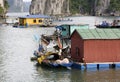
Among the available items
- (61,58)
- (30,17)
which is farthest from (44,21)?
(61,58)

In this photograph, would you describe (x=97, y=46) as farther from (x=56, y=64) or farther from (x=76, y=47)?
(x=56, y=64)

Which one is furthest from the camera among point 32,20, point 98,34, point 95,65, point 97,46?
point 32,20

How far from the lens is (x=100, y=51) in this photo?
34781mm

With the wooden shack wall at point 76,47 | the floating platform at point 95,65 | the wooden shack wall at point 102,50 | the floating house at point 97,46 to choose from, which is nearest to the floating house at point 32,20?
the wooden shack wall at point 76,47

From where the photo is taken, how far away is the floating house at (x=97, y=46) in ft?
113

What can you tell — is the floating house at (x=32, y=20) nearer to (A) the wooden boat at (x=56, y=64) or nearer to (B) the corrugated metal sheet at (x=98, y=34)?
(A) the wooden boat at (x=56, y=64)

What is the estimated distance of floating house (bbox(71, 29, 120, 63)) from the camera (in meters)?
34.6

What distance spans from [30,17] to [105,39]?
68864 millimetres

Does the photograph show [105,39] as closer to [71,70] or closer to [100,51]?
[100,51]

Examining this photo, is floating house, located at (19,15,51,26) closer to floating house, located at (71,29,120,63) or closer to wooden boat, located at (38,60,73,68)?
wooden boat, located at (38,60,73,68)

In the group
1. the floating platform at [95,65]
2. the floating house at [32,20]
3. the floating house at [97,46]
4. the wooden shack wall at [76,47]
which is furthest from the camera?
the floating house at [32,20]

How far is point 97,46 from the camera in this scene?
34719 millimetres

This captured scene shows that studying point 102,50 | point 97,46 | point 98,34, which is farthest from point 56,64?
point 98,34

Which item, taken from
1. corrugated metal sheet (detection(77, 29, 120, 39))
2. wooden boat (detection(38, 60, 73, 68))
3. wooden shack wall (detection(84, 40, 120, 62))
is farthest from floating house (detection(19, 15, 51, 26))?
wooden shack wall (detection(84, 40, 120, 62))
